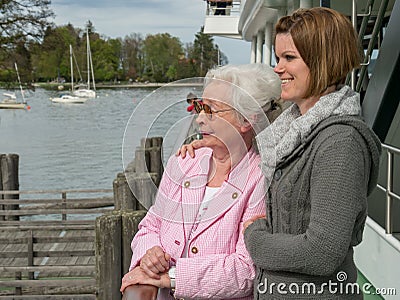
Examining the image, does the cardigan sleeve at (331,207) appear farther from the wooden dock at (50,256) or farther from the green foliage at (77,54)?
the green foliage at (77,54)

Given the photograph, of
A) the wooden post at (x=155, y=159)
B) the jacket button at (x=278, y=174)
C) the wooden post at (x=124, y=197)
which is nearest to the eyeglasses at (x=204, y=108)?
the jacket button at (x=278, y=174)

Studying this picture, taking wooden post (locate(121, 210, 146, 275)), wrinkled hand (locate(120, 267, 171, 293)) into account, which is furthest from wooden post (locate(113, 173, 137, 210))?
wrinkled hand (locate(120, 267, 171, 293))

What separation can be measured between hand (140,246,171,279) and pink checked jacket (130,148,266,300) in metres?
0.04

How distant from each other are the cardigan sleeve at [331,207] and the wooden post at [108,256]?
5.86 feet

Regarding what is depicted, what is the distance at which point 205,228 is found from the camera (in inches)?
82.0

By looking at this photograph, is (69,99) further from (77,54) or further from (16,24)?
(16,24)

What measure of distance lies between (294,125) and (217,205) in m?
0.40

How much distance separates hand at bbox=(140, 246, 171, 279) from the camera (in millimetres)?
2021

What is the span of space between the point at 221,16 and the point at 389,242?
1471 cm

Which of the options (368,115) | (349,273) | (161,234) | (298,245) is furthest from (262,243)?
(368,115)

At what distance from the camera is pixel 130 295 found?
76.7 inches

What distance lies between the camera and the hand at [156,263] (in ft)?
6.63

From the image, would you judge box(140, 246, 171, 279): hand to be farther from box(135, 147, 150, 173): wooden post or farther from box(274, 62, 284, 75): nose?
box(274, 62, 284, 75): nose

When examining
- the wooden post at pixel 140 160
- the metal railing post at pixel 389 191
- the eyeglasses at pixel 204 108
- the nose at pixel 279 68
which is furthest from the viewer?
the metal railing post at pixel 389 191
